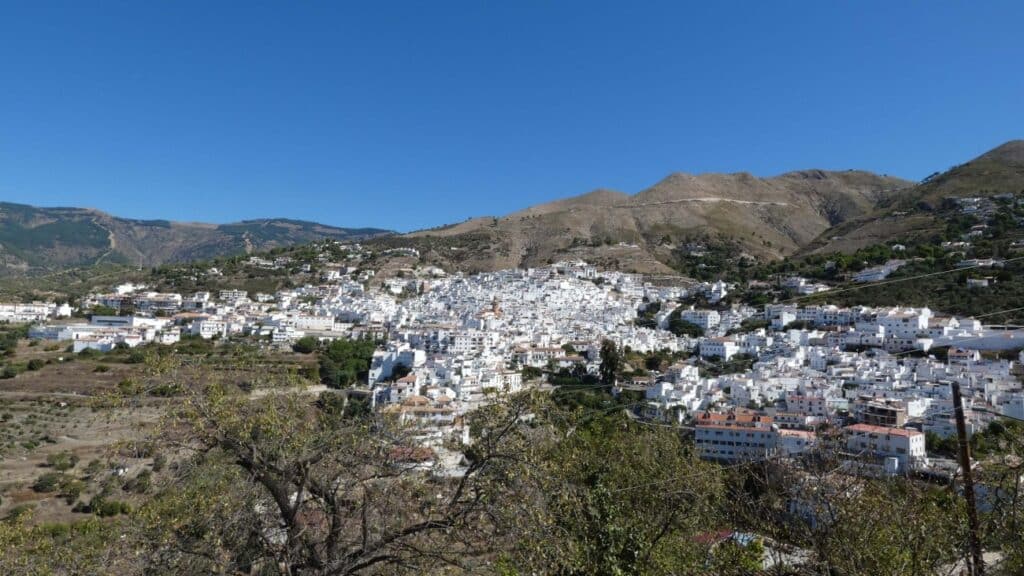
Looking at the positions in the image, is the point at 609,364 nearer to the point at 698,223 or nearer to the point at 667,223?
the point at 667,223

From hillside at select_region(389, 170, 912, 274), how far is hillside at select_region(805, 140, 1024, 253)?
1358cm

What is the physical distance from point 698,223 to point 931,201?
43850 mm

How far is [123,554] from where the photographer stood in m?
5.64

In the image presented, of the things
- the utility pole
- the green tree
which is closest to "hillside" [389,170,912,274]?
the green tree

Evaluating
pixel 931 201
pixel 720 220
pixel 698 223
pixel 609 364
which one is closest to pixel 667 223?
pixel 698 223

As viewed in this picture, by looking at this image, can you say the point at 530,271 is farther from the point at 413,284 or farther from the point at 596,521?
the point at 596,521

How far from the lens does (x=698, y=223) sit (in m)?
124

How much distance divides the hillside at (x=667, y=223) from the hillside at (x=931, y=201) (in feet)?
44.6

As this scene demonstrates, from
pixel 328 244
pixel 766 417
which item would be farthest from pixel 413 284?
pixel 766 417

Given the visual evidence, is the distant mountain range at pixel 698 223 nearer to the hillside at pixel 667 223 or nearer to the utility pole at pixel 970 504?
the hillside at pixel 667 223

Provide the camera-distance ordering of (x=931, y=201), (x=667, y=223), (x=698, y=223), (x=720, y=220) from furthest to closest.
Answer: (x=720, y=220), (x=667, y=223), (x=698, y=223), (x=931, y=201)

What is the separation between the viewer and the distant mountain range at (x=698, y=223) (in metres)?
90.6

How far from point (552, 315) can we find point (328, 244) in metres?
66.0

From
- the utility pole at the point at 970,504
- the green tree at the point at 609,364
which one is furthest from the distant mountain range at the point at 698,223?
the utility pole at the point at 970,504
